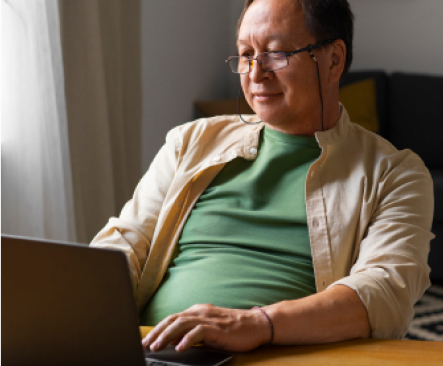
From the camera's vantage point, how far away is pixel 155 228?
1240 mm

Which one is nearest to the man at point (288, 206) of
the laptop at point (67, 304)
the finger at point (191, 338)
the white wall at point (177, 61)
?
the finger at point (191, 338)

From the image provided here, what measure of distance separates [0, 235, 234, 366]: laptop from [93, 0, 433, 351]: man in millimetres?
310

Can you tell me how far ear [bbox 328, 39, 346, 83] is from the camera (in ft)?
4.18

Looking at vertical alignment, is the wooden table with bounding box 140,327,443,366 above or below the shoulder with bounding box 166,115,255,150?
Answer: below

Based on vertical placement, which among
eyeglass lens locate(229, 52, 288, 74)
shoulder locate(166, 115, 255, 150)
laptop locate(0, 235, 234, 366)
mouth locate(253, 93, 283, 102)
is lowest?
laptop locate(0, 235, 234, 366)

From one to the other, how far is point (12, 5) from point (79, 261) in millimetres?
1277

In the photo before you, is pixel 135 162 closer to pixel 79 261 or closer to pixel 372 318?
pixel 372 318

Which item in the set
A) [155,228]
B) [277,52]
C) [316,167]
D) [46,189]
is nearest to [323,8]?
[277,52]

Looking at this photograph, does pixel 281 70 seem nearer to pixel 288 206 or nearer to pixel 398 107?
pixel 288 206

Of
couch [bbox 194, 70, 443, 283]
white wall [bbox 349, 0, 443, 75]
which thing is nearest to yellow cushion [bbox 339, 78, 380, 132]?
couch [bbox 194, 70, 443, 283]

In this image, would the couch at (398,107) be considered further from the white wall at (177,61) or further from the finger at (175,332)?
the finger at (175,332)

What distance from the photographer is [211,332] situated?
0.79m

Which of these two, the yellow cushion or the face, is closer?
the face

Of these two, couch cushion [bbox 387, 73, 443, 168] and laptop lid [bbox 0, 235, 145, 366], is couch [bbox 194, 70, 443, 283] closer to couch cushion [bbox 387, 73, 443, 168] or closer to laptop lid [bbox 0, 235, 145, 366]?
couch cushion [bbox 387, 73, 443, 168]
